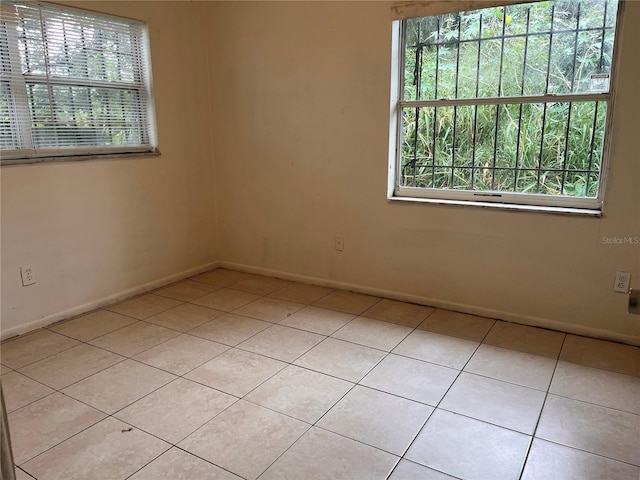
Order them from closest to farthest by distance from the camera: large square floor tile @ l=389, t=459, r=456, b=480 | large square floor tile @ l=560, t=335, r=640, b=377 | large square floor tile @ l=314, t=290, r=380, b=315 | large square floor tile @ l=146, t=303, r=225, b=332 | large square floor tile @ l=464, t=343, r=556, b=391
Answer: large square floor tile @ l=389, t=459, r=456, b=480
large square floor tile @ l=464, t=343, r=556, b=391
large square floor tile @ l=560, t=335, r=640, b=377
large square floor tile @ l=146, t=303, r=225, b=332
large square floor tile @ l=314, t=290, r=380, b=315

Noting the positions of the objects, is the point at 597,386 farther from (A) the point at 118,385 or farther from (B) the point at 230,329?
(A) the point at 118,385

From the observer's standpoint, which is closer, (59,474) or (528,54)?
(59,474)

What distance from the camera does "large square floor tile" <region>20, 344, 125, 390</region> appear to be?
2.29 meters

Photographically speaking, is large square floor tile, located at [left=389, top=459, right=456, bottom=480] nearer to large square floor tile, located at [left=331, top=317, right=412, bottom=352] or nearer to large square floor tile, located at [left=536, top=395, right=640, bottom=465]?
large square floor tile, located at [left=536, top=395, right=640, bottom=465]

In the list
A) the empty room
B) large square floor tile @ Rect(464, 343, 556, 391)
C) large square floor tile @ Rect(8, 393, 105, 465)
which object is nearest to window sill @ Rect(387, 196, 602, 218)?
the empty room

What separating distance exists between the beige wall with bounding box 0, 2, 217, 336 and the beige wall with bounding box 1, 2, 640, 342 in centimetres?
1

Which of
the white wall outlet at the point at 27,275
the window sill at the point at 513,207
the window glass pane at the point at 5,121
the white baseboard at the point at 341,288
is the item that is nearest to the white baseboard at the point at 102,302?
the white baseboard at the point at 341,288

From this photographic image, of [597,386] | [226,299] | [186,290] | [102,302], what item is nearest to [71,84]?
[102,302]

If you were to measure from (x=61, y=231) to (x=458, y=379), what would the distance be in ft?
8.37

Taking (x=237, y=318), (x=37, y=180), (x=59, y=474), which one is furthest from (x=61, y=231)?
(x=59, y=474)

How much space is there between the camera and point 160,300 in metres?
3.39

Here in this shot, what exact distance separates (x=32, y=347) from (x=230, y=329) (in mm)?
1105

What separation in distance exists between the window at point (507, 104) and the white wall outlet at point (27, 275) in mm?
2386

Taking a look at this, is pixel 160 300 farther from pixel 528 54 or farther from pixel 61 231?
pixel 528 54
